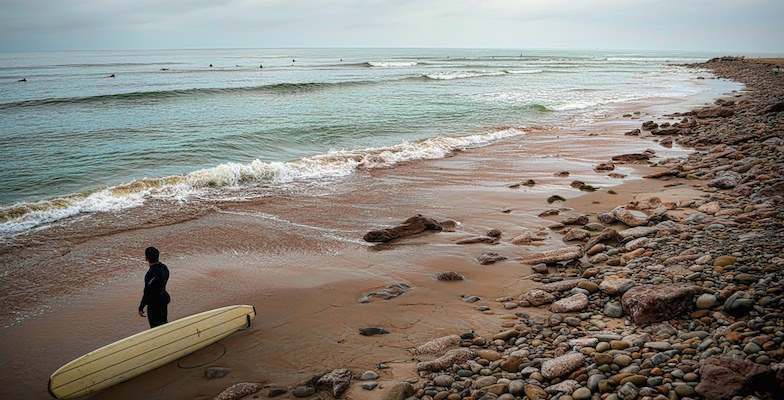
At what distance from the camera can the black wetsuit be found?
6164 millimetres

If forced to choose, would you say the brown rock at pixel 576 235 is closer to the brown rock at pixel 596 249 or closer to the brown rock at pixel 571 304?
the brown rock at pixel 596 249

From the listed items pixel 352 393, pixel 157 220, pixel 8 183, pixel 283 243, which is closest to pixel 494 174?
pixel 283 243

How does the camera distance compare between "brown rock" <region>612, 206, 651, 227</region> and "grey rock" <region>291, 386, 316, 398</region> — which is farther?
"brown rock" <region>612, 206, 651, 227</region>

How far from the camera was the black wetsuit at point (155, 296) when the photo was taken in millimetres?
6164

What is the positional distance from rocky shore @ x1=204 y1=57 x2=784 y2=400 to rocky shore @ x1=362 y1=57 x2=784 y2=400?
0.05 ft

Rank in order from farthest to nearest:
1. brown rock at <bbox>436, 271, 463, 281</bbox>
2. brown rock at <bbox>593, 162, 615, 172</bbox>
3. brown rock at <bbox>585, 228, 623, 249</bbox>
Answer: brown rock at <bbox>593, 162, 615, 172</bbox> → brown rock at <bbox>585, 228, 623, 249</bbox> → brown rock at <bbox>436, 271, 463, 281</bbox>

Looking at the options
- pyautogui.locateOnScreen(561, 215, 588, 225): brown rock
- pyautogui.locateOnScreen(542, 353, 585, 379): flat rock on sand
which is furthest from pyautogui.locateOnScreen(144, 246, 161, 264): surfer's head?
pyautogui.locateOnScreen(561, 215, 588, 225): brown rock

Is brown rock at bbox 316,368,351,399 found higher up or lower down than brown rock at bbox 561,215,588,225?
lower down

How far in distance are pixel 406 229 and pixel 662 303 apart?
5.69 m

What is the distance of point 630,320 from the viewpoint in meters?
5.40

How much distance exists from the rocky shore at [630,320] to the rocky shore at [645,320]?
0.05ft

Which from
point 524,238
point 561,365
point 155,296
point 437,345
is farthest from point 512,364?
point 155,296

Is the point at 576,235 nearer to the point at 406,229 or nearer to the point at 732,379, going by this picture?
the point at 406,229

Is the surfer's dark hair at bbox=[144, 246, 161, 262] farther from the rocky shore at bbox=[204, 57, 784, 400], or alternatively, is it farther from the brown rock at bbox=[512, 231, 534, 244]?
the brown rock at bbox=[512, 231, 534, 244]
